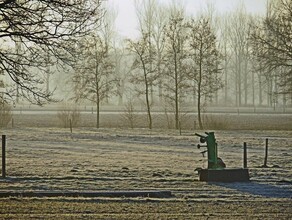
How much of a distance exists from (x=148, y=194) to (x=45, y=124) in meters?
40.6

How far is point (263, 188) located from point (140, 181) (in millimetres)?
3383

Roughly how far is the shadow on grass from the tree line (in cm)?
552

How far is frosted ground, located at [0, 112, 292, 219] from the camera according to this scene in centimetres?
1130

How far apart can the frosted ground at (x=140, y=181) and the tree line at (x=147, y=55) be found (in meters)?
2.72

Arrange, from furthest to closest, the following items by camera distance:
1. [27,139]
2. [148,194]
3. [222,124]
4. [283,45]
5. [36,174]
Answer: [222,124]
[283,45]
[27,139]
[36,174]
[148,194]

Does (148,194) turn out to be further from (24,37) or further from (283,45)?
(283,45)

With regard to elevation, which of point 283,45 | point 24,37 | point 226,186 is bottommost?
point 226,186

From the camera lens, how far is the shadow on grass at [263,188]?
1388cm

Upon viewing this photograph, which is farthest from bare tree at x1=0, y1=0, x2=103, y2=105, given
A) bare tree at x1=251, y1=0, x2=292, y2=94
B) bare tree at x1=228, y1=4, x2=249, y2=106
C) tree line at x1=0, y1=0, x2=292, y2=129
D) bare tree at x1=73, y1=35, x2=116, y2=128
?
bare tree at x1=228, y1=4, x2=249, y2=106

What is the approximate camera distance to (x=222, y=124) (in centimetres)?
4800

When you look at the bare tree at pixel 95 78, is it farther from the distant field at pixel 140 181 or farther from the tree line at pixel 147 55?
the distant field at pixel 140 181

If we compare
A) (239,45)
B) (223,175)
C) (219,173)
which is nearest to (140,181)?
(219,173)

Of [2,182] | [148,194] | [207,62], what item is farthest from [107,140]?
[148,194]

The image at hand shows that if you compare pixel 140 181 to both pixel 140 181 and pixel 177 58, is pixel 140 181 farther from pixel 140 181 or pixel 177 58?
pixel 177 58
